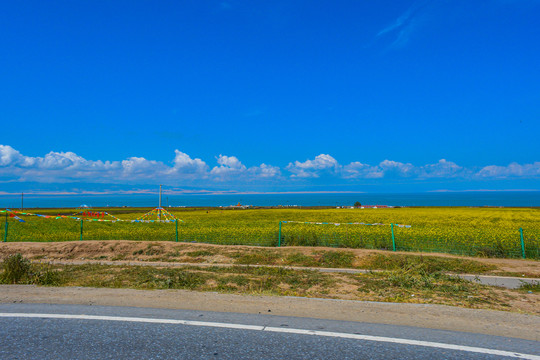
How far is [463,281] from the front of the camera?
10266mm

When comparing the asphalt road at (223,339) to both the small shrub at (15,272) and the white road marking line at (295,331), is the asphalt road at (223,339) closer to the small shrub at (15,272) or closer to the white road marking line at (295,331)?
the white road marking line at (295,331)

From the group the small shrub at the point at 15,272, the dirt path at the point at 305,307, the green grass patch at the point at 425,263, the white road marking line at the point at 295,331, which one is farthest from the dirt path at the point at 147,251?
the white road marking line at the point at 295,331

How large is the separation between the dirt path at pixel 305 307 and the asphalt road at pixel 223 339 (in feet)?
1.41

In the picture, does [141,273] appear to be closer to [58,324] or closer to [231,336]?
[58,324]

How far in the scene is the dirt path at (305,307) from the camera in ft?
19.7

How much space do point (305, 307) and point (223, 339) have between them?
243 centimetres

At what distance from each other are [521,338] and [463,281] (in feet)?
17.5

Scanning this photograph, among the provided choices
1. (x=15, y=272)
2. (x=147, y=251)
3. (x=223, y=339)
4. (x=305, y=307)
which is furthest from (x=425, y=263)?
(x=15, y=272)

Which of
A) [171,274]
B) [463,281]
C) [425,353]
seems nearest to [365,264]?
[463,281]

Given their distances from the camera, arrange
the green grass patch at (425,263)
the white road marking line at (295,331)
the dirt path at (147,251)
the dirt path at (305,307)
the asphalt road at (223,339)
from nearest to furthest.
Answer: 1. the asphalt road at (223,339)
2. the white road marking line at (295,331)
3. the dirt path at (305,307)
4. the green grass patch at (425,263)
5. the dirt path at (147,251)

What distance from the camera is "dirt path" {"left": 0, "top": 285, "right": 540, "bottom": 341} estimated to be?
6.00 metres

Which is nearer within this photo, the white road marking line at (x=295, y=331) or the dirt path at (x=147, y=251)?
the white road marking line at (x=295, y=331)

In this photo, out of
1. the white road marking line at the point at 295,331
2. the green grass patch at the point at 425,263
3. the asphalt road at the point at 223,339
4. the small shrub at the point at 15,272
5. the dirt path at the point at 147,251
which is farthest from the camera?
the dirt path at the point at 147,251

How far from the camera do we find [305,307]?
707 centimetres
